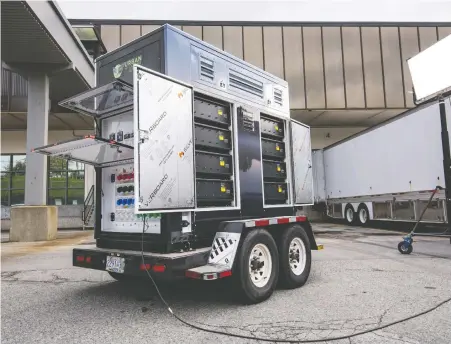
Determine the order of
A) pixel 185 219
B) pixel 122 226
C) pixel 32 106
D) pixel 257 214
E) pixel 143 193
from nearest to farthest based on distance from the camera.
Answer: pixel 143 193, pixel 185 219, pixel 122 226, pixel 257 214, pixel 32 106

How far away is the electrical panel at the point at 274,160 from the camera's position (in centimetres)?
620

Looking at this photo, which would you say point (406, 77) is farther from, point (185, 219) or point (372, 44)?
point (185, 219)

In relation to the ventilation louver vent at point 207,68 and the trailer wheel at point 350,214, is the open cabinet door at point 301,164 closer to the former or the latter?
the ventilation louver vent at point 207,68

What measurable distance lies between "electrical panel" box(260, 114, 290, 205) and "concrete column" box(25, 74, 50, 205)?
30.6 feet

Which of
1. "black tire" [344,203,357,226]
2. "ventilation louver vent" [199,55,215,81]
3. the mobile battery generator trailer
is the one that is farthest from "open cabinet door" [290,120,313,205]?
"black tire" [344,203,357,226]

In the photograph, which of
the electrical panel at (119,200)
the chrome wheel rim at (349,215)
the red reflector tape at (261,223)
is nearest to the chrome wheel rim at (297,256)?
the red reflector tape at (261,223)

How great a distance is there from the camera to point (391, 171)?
44.2 feet

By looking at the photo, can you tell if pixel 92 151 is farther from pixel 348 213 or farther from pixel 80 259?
pixel 348 213

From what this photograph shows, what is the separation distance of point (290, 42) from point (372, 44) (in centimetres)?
469

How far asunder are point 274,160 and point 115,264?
3327 mm

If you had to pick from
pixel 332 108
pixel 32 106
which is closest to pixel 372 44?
pixel 332 108

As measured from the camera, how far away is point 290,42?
20281 millimetres

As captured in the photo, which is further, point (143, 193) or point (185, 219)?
point (185, 219)

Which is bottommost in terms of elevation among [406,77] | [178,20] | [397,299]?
[397,299]
